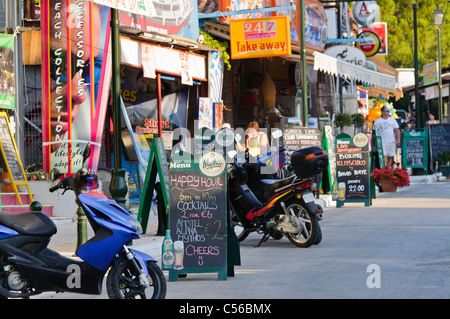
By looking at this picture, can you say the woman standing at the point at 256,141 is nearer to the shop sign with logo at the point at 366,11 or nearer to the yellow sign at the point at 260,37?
the yellow sign at the point at 260,37

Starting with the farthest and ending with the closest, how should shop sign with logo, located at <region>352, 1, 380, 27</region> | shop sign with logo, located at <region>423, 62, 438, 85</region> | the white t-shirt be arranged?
shop sign with logo, located at <region>423, 62, 438, 85</region>
shop sign with logo, located at <region>352, 1, 380, 27</region>
the white t-shirt

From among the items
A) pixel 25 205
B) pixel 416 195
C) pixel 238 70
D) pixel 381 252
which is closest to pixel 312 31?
pixel 238 70

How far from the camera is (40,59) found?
16578 mm

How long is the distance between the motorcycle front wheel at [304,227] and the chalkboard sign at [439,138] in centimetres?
1782

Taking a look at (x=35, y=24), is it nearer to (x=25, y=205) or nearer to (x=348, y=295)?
(x=25, y=205)

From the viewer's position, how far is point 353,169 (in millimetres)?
18156

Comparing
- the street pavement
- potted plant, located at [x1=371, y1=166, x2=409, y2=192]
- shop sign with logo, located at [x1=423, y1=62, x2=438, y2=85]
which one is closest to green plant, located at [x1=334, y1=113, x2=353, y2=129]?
potted plant, located at [x1=371, y1=166, x2=409, y2=192]

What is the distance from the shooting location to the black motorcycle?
12.0 metres

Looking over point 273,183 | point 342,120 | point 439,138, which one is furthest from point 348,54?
point 273,183

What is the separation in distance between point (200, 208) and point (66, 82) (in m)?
6.52

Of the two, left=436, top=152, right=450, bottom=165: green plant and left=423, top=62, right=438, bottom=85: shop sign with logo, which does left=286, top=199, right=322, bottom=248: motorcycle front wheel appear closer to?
left=436, top=152, right=450, bottom=165: green plant

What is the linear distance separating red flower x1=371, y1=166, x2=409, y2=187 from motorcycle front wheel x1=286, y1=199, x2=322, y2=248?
10094 mm

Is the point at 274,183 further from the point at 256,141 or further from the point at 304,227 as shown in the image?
the point at 256,141

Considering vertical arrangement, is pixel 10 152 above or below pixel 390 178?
above
